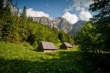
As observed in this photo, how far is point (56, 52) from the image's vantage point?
59875 millimetres

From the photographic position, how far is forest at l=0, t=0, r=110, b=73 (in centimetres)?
2028

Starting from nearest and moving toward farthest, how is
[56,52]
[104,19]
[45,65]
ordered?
[104,19] < [45,65] < [56,52]

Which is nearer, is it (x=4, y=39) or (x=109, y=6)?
(x=109, y=6)

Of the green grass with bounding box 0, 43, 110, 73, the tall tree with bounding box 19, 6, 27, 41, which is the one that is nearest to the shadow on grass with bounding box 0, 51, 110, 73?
the green grass with bounding box 0, 43, 110, 73

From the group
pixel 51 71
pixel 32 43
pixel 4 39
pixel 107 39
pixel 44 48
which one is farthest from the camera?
pixel 32 43

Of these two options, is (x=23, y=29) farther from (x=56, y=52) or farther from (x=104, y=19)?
(x=104, y=19)

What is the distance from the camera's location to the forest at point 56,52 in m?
20.3

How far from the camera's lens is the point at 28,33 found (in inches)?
3565

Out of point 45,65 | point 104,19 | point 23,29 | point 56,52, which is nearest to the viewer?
point 104,19

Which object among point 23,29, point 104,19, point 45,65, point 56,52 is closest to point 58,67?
point 45,65

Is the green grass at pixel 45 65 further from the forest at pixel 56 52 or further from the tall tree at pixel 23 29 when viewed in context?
the tall tree at pixel 23 29

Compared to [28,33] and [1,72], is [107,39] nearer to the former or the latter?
[1,72]

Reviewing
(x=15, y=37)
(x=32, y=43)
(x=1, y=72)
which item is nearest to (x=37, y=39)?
(x=32, y=43)

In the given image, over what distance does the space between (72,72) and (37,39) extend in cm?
7041
